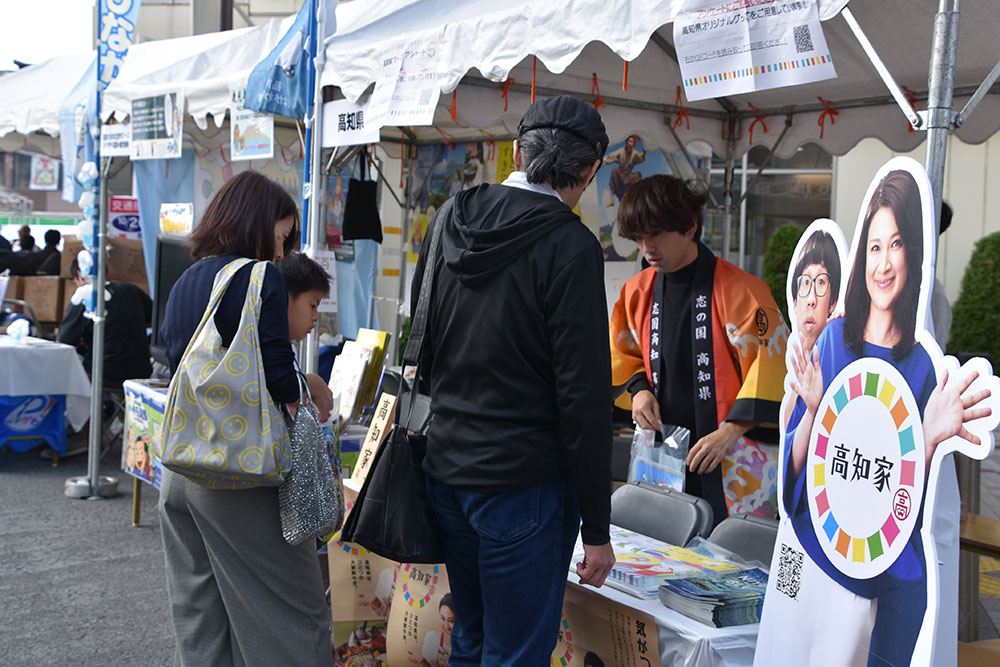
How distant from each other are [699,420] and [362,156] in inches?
164

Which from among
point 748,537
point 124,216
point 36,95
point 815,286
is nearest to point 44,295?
point 124,216

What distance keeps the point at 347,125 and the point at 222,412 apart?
6.87 ft

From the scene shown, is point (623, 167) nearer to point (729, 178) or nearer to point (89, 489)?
point (729, 178)

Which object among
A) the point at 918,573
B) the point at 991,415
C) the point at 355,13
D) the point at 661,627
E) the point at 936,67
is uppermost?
the point at 355,13

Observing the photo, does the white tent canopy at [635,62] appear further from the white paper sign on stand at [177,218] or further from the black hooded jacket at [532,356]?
the white paper sign on stand at [177,218]

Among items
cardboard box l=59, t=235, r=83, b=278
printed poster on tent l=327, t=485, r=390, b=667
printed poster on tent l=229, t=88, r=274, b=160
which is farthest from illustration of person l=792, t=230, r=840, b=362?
cardboard box l=59, t=235, r=83, b=278

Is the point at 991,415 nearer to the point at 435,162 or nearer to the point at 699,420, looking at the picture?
the point at 699,420

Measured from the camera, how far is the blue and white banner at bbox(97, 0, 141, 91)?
5.74 meters

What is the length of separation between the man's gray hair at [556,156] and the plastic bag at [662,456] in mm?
1330

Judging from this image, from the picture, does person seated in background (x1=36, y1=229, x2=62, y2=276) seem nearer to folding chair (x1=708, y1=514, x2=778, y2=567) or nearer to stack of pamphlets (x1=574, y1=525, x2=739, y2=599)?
stack of pamphlets (x1=574, y1=525, x2=739, y2=599)

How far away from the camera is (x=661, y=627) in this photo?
2041 mm

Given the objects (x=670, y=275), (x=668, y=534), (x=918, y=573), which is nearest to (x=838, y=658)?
(x=918, y=573)

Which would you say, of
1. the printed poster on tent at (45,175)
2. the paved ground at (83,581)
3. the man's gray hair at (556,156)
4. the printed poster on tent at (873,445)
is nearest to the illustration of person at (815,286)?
the printed poster on tent at (873,445)

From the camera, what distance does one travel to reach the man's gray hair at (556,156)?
6.23 feet
